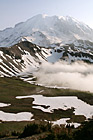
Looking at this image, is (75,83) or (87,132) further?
(75,83)

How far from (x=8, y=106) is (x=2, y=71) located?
365ft

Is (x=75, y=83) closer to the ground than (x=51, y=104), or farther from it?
farther from it

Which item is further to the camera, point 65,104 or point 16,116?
point 65,104

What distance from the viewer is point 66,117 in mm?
59719

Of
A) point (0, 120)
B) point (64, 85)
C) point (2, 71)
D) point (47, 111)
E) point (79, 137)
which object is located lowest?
point (79, 137)

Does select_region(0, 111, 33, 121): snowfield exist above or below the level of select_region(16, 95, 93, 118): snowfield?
below

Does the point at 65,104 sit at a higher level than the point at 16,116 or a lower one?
higher

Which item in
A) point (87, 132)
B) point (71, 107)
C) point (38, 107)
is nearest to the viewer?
point (87, 132)

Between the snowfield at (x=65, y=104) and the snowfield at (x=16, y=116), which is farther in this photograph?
the snowfield at (x=65, y=104)

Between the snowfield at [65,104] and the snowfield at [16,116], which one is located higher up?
the snowfield at [65,104]

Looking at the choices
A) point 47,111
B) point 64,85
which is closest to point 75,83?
point 64,85

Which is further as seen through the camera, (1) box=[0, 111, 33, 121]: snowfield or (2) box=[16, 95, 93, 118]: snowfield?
(2) box=[16, 95, 93, 118]: snowfield

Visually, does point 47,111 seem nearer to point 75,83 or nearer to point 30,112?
point 30,112

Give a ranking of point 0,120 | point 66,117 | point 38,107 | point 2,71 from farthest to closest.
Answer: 1. point 2,71
2. point 38,107
3. point 66,117
4. point 0,120
